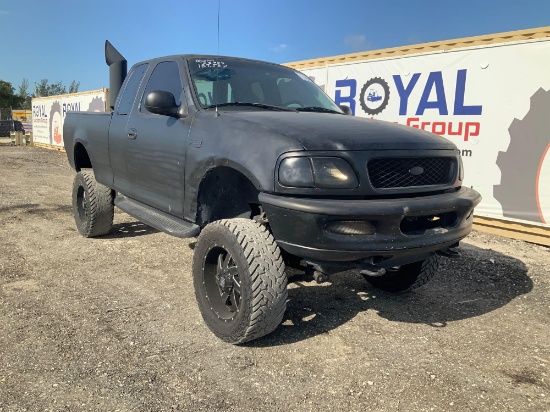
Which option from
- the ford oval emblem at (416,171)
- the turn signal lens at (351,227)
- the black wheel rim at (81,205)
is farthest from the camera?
the black wheel rim at (81,205)

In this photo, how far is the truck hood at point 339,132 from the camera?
9.04 ft

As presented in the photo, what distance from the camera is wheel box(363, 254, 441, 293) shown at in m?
3.93

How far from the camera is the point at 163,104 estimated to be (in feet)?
11.7

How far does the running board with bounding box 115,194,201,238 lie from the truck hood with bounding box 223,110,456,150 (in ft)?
3.16

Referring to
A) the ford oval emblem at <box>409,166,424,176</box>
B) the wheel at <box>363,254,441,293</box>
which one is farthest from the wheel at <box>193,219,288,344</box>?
the wheel at <box>363,254,441,293</box>

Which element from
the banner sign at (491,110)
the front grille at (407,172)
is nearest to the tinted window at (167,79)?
the front grille at (407,172)

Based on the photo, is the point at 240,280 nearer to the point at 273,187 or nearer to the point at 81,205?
the point at 273,187

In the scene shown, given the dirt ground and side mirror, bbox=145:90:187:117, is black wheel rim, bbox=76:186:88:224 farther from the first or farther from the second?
side mirror, bbox=145:90:187:117

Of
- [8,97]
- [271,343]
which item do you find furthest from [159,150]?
[8,97]

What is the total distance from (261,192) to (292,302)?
54.4 inches

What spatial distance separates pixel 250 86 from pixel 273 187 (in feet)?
5.04

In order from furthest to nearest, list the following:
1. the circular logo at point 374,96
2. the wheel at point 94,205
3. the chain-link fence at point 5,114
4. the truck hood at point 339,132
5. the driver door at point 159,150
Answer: the chain-link fence at point 5,114 → the circular logo at point 374,96 → the wheel at point 94,205 → the driver door at point 159,150 → the truck hood at point 339,132

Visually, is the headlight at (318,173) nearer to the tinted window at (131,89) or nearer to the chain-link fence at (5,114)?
the tinted window at (131,89)

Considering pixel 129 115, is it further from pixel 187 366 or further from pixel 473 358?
pixel 473 358
